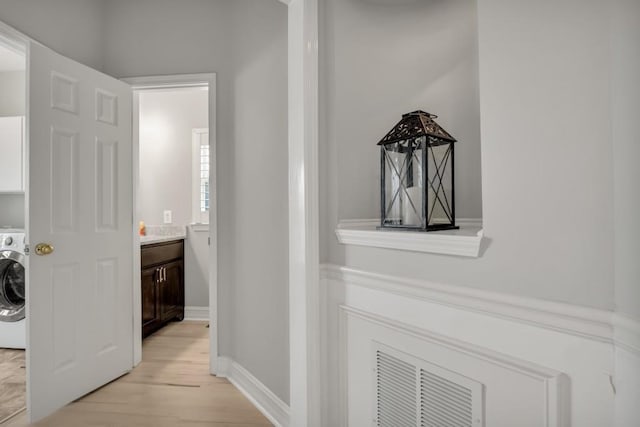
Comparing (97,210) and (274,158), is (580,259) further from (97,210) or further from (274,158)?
(97,210)

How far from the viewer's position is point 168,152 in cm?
457

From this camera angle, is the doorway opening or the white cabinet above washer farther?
the white cabinet above washer

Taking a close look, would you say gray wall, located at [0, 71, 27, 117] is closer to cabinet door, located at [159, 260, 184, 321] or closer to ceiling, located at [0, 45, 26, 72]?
ceiling, located at [0, 45, 26, 72]

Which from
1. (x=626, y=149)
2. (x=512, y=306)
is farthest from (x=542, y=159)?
(x=512, y=306)

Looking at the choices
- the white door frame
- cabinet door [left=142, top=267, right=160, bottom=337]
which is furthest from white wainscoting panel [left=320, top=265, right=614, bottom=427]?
cabinet door [left=142, top=267, right=160, bottom=337]

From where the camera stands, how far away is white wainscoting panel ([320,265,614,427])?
33.5 inches

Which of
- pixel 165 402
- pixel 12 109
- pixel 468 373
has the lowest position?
pixel 165 402

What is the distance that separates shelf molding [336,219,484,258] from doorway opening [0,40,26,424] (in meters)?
2.19

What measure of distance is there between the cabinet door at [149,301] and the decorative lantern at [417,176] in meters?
2.84

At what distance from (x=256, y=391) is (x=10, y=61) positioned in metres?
4.00

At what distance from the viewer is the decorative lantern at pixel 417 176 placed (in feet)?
4.20

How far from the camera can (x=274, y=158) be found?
7.13 feet

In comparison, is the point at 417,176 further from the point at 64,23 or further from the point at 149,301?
the point at 149,301

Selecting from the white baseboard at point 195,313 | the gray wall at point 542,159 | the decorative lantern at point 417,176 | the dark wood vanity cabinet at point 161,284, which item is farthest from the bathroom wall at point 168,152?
the gray wall at point 542,159
